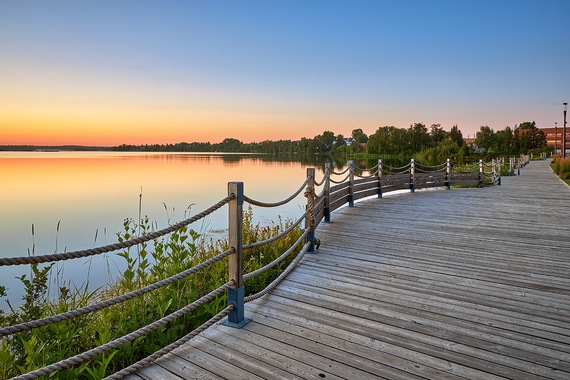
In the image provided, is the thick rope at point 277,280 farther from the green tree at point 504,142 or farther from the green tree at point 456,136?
the green tree at point 456,136

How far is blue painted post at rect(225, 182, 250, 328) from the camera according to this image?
320 centimetres

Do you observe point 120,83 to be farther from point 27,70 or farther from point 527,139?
point 527,139

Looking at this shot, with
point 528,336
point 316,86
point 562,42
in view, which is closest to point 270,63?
point 316,86

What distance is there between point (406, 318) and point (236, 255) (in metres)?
1.78

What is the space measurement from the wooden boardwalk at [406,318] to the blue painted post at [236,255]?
0.15 meters

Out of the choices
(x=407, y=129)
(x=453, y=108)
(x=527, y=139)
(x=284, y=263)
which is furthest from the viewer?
(x=407, y=129)

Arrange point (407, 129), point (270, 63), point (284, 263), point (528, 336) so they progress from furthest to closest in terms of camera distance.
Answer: point (407, 129) → point (270, 63) → point (284, 263) → point (528, 336)

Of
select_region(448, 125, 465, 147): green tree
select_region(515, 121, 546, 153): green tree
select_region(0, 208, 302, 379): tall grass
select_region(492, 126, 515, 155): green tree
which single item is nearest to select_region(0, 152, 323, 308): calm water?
select_region(0, 208, 302, 379): tall grass

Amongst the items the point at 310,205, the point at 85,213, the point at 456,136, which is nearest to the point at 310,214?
the point at 310,205

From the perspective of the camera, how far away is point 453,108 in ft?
148

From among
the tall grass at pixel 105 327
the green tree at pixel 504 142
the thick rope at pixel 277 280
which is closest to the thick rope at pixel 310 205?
the thick rope at pixel 277 280

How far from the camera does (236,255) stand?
10.7 ft

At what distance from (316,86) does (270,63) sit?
8.15 m

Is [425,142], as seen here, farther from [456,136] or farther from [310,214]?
[310,214]
